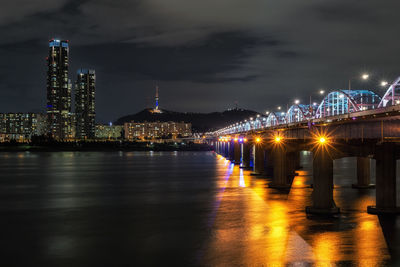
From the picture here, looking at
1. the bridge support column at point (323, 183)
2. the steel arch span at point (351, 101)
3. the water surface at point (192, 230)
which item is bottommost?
the water surface at point (192, 230)

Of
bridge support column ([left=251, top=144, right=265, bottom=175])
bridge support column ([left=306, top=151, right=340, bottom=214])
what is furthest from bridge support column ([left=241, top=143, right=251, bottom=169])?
bridge support column ([left=306, top=151, right=340, bottom=214])

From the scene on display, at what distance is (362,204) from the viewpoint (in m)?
43.5

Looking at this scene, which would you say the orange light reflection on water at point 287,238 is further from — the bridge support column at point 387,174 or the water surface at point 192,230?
the bridge support column at point 387,174

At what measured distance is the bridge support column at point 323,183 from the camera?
35.2 m

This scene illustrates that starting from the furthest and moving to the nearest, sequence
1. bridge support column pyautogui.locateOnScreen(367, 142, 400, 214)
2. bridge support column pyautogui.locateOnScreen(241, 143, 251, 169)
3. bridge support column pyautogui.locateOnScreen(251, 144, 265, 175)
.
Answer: bridge support column pyautogui.locateOnScreen(241, 143, 251, 169)
bridge support column pyautogui.locateOnScreen(251, 144, 265, 175)
bridge support column pyautogui.locateOnScreen(367, 142, 400, 214)

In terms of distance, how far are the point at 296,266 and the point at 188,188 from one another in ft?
132

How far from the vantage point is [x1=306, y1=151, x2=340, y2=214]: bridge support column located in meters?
35.2

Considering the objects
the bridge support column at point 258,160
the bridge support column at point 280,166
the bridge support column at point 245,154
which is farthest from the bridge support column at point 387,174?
the bridge support column at point 245,154

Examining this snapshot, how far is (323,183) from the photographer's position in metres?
35.1

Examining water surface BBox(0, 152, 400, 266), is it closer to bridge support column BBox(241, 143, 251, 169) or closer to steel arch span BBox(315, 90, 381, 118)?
steel arch span BBox(315, 90, 381, 118)

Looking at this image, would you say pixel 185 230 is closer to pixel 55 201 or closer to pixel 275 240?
pixel 275 240

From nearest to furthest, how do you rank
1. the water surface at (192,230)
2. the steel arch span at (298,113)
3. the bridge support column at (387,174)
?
the water surface at (192,230) → the bridge support column at (387,174) → the steel arch span at (298,113)

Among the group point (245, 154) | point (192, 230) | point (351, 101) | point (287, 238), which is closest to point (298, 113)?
point (351, 101)

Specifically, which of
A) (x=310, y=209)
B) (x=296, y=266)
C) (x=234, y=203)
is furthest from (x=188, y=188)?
(x=296, y=266)
